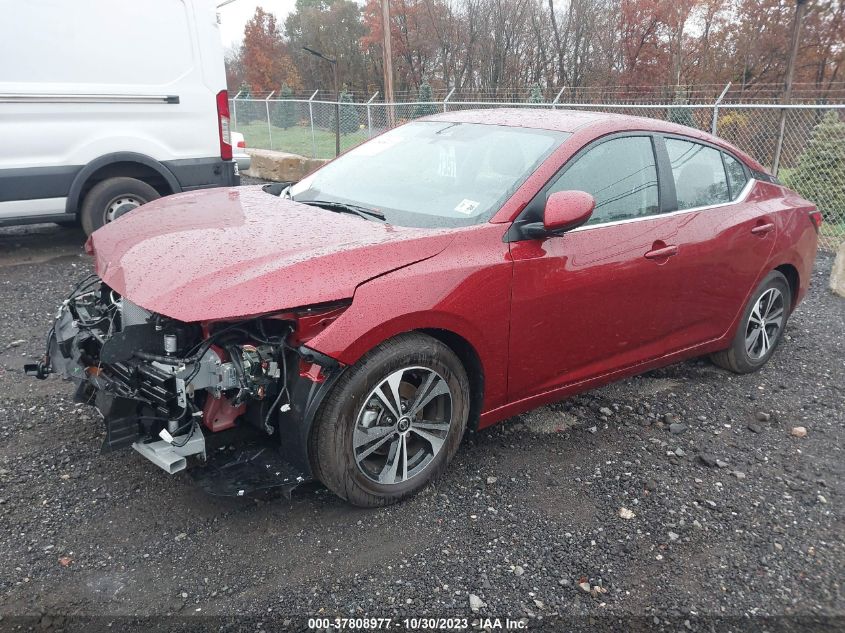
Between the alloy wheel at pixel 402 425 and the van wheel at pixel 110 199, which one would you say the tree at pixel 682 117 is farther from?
the alloy wheel at pixel 402 425

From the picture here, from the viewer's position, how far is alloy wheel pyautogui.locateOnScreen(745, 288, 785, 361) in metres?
4.59

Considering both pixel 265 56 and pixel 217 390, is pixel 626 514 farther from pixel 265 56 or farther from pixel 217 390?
pixel 265 56

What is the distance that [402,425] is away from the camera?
2.90m

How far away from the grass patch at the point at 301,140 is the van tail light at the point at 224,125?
6.91 meters

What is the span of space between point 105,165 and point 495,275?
17.0 feet

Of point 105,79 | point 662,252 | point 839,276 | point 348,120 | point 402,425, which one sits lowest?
point 839,276

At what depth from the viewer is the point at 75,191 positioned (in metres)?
6.44

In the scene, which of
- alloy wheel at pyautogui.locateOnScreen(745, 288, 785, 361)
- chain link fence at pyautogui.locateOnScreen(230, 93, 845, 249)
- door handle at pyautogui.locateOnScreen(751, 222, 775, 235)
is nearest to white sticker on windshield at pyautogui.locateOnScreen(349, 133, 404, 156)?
door handle at pyautogui.locateOnScreen(751, 222, 775, 235)

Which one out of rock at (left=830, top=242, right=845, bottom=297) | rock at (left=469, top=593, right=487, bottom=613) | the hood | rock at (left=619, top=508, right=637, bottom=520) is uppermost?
the hood

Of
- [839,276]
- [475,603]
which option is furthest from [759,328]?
[475,603]

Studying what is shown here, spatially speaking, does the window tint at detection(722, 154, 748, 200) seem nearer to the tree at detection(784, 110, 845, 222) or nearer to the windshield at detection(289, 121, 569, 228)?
the windshield at detection(289, 121, 569, 228)

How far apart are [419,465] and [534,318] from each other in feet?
2.84

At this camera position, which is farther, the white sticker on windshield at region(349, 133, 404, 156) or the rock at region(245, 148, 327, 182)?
the rock at region(245, 148, 327, 182)

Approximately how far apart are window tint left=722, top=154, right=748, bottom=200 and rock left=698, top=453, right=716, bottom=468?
5.45 ft
